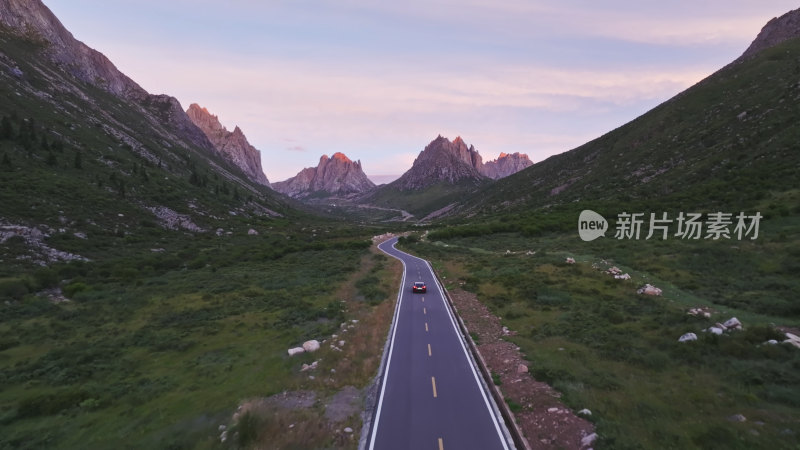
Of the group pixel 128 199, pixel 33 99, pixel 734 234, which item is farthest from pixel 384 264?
pixel 33 99

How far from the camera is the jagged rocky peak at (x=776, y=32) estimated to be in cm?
11500

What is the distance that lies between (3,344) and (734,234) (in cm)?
6764

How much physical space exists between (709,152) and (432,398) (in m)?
96.6

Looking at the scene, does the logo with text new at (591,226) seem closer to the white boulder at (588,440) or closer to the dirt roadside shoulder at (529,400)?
the dirt roadside shoulder at (529,400)

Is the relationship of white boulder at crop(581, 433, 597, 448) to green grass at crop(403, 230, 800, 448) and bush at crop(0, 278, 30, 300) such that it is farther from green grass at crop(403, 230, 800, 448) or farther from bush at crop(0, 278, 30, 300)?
bush at crop(0, 278, 30, 300)

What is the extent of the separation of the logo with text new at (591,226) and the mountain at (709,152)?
8.09 metres

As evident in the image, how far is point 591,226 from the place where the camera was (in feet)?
212

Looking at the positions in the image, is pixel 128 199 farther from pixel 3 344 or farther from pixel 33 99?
pixel 3 344

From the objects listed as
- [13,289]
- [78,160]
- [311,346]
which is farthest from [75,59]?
[311,346]

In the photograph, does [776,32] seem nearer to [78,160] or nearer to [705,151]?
[705,151]

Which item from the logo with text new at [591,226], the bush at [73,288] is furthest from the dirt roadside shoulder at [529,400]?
the logo with text new at [591,226]

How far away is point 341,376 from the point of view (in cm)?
1873

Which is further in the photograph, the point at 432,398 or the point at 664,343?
the point at 664,343

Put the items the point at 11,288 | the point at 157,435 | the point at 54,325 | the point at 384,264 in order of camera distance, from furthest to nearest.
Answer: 1. the point at 384,264
2. the point at 11,288
3. the point at 54,325
4. the point at 157,435
